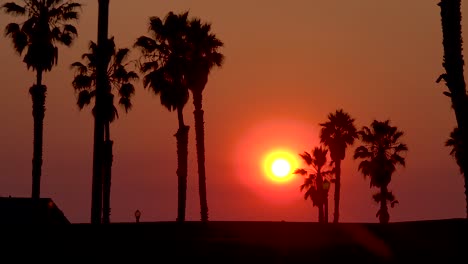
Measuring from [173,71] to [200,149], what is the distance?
4.74 metres

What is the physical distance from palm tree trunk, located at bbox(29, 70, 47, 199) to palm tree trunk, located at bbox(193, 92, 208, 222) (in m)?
8.76

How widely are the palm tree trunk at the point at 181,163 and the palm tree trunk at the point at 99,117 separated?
2301cm

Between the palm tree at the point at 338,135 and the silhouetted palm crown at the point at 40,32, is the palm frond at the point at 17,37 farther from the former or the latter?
the palm tree at the point at 338,135

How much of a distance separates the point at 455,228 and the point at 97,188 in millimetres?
10485

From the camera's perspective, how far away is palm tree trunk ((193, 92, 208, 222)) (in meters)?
52.5

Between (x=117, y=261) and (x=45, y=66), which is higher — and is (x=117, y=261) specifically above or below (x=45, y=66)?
below

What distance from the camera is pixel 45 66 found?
53.2m

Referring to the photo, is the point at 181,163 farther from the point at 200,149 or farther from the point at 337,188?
the point at 337,188

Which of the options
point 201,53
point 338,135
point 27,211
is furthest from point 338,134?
point 27,211

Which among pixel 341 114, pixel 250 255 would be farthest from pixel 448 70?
pixel 341 114

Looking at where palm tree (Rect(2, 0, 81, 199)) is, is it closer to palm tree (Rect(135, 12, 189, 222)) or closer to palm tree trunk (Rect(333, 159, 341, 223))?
palm tree (Rect(135, 12, 189, 222))

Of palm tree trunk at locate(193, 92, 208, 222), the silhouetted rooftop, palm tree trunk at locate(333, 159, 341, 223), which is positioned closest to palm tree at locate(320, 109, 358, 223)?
palm tree trunk at locate(333, 159, 341, 223)

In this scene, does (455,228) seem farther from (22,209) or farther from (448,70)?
(22,209)

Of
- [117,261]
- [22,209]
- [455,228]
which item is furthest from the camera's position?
[22,209]
